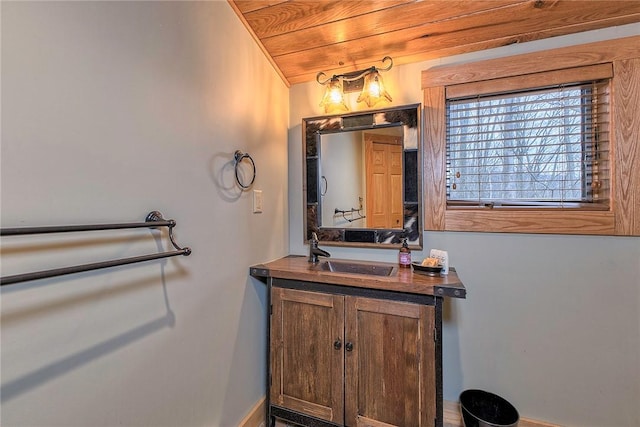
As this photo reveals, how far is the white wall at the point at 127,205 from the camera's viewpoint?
66 cm

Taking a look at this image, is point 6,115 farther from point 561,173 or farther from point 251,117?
point 561,173

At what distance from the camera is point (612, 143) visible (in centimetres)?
133

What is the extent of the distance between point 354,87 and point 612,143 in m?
1.30

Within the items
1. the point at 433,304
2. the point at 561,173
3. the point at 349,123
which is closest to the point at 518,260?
the point at 561,173

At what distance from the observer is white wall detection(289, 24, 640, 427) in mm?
1331

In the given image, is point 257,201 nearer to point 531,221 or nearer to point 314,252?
point 314,252

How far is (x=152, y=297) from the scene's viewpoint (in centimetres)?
97

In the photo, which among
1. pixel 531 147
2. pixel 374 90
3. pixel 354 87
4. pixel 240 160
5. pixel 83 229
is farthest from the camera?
pixel 354 87

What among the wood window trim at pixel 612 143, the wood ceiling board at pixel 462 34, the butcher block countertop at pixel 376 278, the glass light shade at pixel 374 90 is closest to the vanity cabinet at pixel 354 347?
the butcher block countertop at pixel 376 278

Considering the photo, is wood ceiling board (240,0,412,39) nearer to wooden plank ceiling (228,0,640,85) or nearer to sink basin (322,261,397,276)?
wooden plank ceiling (228,0,640,85)

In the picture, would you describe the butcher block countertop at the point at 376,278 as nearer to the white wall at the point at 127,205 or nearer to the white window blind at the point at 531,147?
the white wall at the point at 127,205

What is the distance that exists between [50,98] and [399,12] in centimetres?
137

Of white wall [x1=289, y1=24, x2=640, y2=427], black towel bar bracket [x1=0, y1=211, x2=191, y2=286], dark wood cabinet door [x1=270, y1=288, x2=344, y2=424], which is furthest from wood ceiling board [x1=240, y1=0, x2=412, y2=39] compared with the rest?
dark wood cabinet door [x1=270, y1=288, x2=344, y2=424]

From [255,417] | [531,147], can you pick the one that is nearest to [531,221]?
[531,147]
